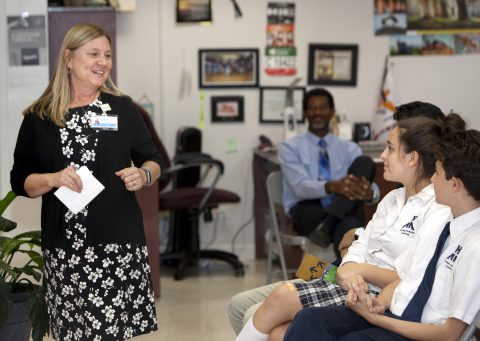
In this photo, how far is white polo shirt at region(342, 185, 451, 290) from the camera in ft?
8.76

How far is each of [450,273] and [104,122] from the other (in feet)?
4.21

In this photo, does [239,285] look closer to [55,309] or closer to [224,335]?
[224,335]

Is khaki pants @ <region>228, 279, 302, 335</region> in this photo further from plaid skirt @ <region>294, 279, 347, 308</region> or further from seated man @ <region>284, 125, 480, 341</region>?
seated man @ <region>284, 125, 480, 341</region>

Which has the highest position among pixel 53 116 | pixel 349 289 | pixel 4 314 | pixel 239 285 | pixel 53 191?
pixel 53 116

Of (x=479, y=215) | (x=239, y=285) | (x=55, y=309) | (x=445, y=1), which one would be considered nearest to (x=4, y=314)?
(x=55, y=309)

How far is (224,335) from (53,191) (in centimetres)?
174

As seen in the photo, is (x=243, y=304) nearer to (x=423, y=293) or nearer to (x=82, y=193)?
(x=82, y=193)

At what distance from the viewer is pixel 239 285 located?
5.67 metres

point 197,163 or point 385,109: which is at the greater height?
point 385,109

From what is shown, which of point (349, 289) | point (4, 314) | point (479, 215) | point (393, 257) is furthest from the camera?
point (4, 314)

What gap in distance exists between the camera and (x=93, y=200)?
2.94 meters

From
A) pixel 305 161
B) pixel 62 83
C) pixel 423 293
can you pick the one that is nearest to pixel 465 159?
pixel 423 293

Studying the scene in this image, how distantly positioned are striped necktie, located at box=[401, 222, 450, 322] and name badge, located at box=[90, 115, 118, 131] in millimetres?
1189

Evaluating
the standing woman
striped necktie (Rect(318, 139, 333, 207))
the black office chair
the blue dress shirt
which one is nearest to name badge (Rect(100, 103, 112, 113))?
the standing woman
